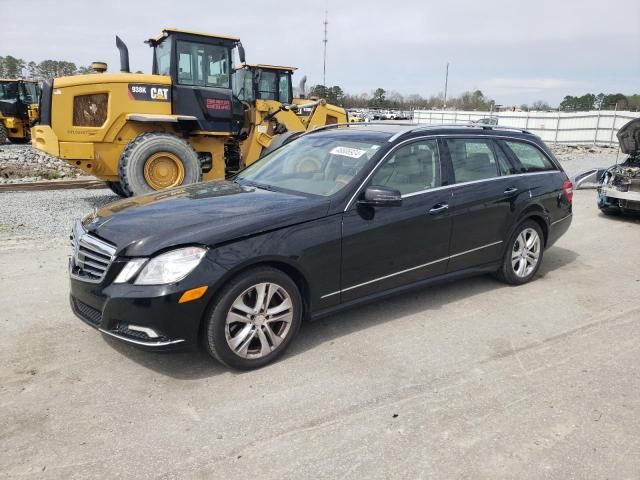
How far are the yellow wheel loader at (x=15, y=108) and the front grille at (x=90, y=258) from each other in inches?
833

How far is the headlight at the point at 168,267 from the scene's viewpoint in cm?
326

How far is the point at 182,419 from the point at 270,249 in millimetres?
1190

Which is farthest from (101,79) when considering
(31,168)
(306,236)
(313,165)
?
(306,236)

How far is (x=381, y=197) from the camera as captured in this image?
3961mm

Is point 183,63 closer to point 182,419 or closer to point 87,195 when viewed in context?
point 87,195

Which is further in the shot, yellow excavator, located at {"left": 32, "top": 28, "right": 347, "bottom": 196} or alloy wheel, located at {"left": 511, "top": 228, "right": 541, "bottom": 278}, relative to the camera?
yellow excavator, located at {"left": 32, "top": 28, "right": 347, "bottom": 196}

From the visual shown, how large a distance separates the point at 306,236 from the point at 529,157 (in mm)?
3213

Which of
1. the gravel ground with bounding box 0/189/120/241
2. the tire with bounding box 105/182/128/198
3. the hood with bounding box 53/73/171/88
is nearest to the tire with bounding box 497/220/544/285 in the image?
the gravel ground with bounding box 0/189/120/241

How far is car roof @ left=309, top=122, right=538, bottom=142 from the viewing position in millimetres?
4613

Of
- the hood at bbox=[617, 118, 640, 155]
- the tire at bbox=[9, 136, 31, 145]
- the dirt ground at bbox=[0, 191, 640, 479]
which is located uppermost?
the hood at bbox=[617, 118, 640, 155]

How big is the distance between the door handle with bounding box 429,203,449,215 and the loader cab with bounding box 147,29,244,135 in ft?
21.5

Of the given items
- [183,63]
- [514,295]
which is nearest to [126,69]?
[183,63]

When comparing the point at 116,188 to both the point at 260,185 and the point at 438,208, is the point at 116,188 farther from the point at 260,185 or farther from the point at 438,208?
the point at 438,208

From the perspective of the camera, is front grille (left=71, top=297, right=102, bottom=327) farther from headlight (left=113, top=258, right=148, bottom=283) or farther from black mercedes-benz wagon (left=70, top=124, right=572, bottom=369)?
headlight (left=113, top=258, right=148, bottom=283)
